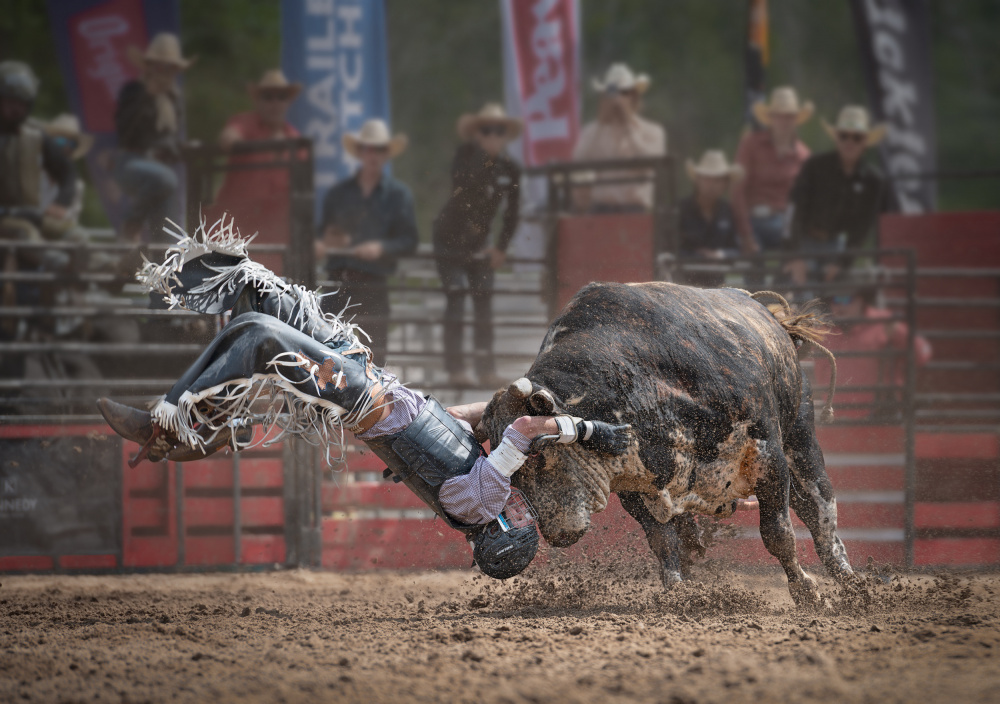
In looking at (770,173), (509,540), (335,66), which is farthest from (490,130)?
(509,540)

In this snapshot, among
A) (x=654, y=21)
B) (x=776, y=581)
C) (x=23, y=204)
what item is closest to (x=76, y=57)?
(x=23, y=204)

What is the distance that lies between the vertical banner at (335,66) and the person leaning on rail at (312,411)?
5.48m

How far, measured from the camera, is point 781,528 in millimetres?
4047

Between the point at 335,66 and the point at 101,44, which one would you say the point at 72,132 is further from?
the point at 335,66

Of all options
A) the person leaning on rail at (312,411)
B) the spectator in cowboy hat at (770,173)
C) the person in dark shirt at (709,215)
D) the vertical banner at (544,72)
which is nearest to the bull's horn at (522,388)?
the person leaning on rail at (312,411)

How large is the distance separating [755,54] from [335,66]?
4871 mm

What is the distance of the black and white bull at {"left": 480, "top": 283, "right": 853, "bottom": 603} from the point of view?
141 inches

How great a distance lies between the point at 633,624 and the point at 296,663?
4.04ft

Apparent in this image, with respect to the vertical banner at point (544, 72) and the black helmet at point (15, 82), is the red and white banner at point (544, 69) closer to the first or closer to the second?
the vertical banner at point (544, 72)

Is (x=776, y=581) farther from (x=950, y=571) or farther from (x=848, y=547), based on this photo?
(x=950, y=571)

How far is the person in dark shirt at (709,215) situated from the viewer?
7414 mm

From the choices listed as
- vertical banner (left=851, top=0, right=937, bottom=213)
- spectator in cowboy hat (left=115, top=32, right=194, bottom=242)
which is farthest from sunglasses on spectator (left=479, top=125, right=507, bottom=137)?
vertical banner (left=851, top=0, right=937, bottom=213)

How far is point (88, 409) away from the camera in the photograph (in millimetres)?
6031

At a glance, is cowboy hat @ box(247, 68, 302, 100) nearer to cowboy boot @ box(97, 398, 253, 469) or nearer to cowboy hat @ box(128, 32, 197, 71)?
cowboy hat @ box(128, 32, 197, 71)
